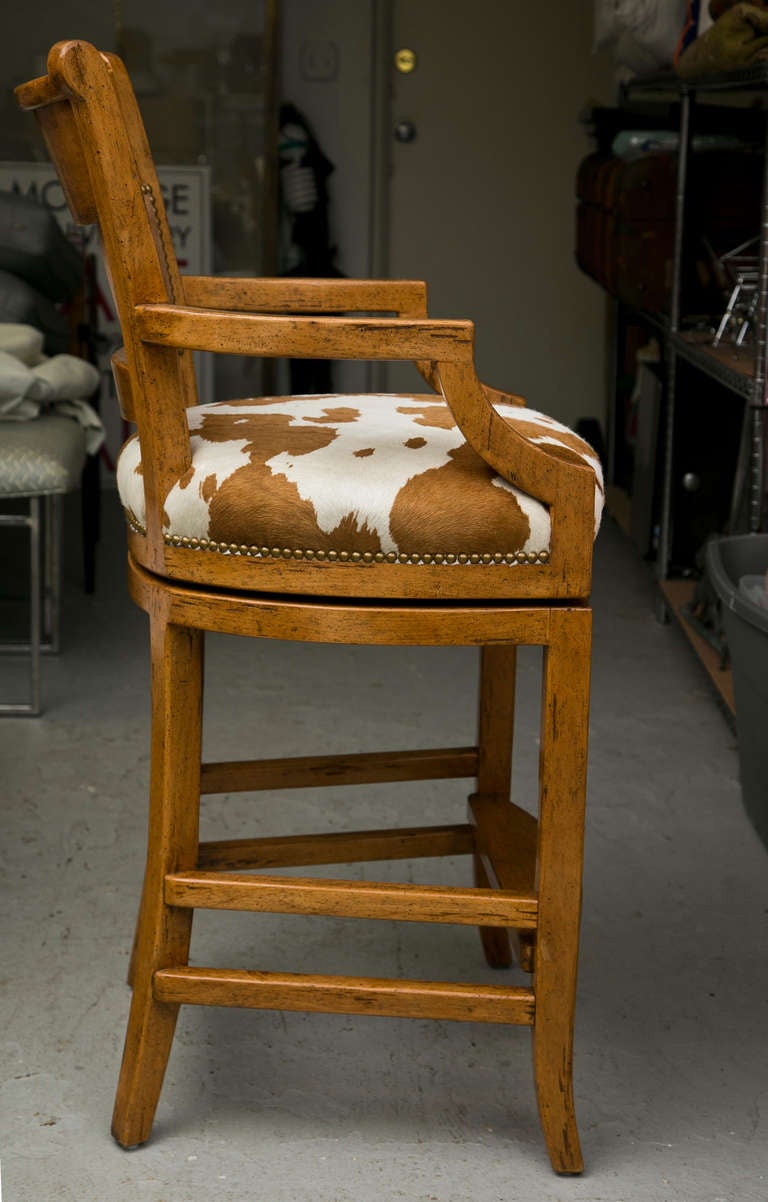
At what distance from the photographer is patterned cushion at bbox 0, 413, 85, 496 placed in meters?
2.41

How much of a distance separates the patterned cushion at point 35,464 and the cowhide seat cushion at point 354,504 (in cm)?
123

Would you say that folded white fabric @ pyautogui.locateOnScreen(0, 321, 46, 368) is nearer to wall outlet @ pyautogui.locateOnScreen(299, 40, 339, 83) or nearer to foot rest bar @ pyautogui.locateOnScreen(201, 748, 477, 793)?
foot rest bar @ pyautogui.locateOnScreen(201, 748, 477, 793)

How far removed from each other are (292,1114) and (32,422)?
162cm

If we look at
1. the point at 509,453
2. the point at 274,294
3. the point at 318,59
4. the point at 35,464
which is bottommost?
the point at 35,464

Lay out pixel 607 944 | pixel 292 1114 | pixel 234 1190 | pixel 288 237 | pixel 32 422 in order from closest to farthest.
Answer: pixel 234 1190 → pixel 292 1114 → pixel 607 944 → pixel 32 422 → pixel 288 237

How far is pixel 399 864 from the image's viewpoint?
1956 mm

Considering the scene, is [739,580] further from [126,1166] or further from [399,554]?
[126,1166]

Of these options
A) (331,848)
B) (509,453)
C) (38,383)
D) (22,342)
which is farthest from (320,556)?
(22,342)

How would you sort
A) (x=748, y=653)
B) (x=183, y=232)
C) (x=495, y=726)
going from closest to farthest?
(x=495, y=726)
(x=748, y=653)
(x=183, y=232)

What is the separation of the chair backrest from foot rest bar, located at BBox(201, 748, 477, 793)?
381mm

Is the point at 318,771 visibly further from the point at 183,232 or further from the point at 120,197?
the point at 183,232

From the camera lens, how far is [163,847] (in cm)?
127

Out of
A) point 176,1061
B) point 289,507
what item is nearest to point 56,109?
point 289,507

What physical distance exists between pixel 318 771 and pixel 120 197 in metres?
0.65
